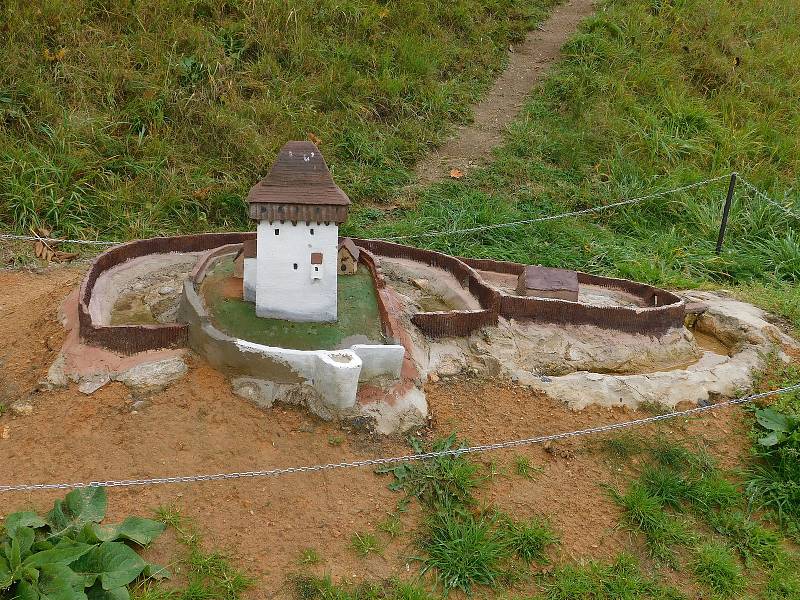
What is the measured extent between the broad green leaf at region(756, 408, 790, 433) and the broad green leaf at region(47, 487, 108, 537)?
17.2 ft

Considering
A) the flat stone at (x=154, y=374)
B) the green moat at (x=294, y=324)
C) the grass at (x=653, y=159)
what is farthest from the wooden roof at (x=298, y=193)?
the grass at (x=653, y=159)

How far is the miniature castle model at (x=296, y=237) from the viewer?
17.4 ft

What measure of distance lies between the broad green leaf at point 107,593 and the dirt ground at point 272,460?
43 cm

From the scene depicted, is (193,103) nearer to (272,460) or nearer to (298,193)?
(298,193)

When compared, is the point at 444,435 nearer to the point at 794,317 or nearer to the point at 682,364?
the point at 682,364

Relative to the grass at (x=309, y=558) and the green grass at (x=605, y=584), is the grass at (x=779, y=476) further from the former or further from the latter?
the grass at (x=309, y=558)

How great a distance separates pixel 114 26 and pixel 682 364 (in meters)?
10.1

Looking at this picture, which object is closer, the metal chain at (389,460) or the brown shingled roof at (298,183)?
the metal chain at (389,460)

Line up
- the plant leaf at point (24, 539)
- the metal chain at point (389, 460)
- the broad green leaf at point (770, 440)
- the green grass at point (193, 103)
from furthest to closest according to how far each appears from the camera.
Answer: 1. the green grass at point (193, 103)
2. the broad green leaf at point (770, 440)
3. the metal chain at point (389, 460)
4. the plant leaf at point (24, 539)

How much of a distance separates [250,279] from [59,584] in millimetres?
2794

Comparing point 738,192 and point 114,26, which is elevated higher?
point 114,26

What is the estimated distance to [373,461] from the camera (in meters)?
4.89

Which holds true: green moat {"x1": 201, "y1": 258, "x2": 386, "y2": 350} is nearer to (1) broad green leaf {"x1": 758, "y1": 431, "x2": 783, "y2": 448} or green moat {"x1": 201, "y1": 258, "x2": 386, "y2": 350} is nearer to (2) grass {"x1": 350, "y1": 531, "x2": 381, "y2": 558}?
(2) grass {"x1": 350, "y1": 531, "x2": 381, "y2": 558}

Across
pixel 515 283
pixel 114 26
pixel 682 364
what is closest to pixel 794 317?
pixel 682 364
